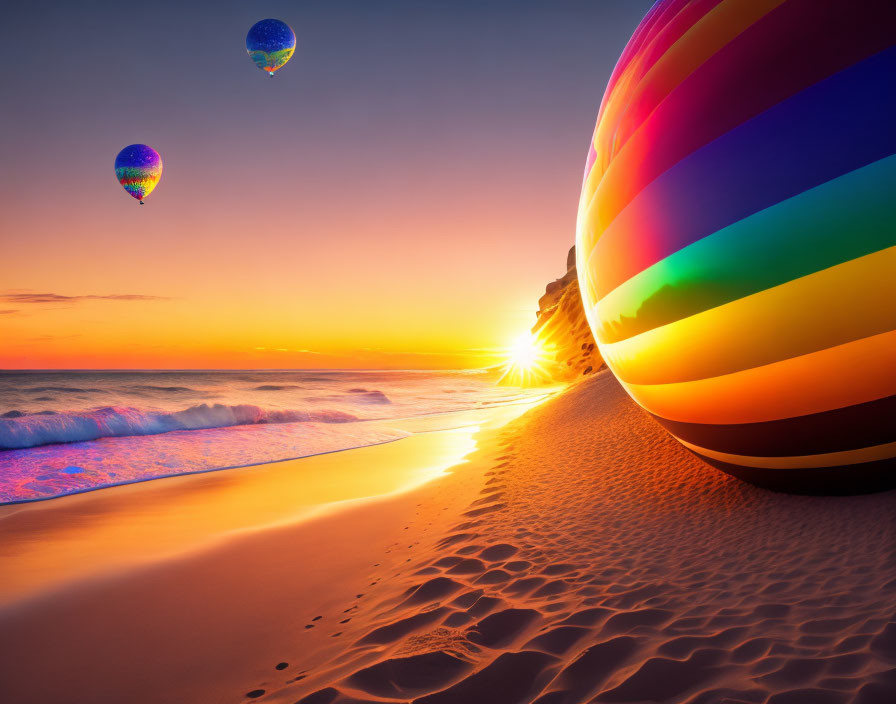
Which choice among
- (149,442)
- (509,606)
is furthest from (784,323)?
(149,442)

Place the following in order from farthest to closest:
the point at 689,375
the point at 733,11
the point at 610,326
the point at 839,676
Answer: the point at 610,326 → the point at 689,375 → the point at 733,11 → the point at 839,676

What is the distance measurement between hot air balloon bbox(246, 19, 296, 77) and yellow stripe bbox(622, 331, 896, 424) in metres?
14.9

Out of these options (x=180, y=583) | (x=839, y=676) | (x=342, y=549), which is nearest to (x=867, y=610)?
(x=839, y=676)

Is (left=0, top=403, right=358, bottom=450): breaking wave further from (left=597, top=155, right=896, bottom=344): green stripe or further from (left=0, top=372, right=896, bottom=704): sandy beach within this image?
(left=597, top=155, right=896, bottom=344): green stripe

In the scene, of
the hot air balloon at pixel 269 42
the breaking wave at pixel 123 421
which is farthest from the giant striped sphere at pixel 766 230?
the hot air balloon at pixel 269 42

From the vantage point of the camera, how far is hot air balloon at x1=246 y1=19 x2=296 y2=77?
41.1ft

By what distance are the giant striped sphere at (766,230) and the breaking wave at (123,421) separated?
12.1 metres

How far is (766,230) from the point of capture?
2.04 m

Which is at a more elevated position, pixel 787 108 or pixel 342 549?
pixel 787 108

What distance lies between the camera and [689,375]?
2561 millimetres

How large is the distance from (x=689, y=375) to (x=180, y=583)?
12.3 ft

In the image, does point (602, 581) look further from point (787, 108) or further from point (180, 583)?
point (180, 583)

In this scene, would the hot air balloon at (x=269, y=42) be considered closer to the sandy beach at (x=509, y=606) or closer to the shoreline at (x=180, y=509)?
the shoreline at (x=180, y=509)

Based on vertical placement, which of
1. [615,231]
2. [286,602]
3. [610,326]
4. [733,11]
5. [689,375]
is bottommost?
[286,602]
